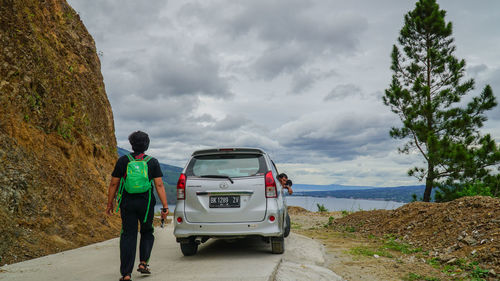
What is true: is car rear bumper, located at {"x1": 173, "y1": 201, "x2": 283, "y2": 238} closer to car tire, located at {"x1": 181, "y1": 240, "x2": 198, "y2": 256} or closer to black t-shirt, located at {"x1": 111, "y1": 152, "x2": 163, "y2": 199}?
car tire, located at {"x1": 181, "y1": 240, "x2": 198, "y2": 256}

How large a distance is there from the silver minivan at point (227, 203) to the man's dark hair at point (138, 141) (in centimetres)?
138

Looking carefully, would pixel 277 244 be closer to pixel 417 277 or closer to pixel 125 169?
pixel 417 277

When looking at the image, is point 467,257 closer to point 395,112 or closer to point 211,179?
point 211,179

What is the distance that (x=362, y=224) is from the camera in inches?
529

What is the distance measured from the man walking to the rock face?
2.94m

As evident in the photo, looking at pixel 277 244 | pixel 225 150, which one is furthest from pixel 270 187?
pixel 277 244

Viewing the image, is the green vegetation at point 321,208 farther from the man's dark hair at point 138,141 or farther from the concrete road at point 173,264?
the man's dark hair at point 138,141

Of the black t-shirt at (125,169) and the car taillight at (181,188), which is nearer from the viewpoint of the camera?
the black t-shirt at (125,169)

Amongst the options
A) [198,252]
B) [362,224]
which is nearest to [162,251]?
[198,252]

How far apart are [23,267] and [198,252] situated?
2889mm

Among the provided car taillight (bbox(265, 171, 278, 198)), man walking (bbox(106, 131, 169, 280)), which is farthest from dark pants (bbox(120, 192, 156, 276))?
car taillight (bbox(265, 171, 278, 198))

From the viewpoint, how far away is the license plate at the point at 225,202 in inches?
240

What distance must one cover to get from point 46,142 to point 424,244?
9697 millimetres

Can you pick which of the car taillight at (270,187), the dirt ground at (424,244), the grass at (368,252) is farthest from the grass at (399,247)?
the car taillight at (270,187)
